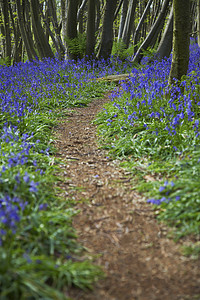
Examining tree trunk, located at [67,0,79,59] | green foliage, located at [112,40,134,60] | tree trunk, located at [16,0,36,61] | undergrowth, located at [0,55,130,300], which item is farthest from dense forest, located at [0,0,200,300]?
tree trunk, located at [16,0,36,61]

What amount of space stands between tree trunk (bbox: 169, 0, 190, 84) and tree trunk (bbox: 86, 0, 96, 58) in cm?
604

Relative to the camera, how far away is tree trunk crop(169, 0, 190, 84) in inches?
180

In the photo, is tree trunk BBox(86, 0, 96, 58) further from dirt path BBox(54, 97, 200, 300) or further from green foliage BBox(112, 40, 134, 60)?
dirt path BBox(54, 97, 200, 300)

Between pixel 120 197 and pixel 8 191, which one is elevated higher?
pixel 8 191

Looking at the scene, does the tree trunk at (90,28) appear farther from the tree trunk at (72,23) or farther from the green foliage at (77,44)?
the tree trunk at (72,23)

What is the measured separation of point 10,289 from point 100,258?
0.77m

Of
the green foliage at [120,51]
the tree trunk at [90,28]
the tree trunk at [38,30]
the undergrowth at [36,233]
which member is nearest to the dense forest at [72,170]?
the undergrowth at [36,233]

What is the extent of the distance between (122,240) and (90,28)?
939 centimetres

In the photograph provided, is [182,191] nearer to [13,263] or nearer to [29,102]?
[13,263]

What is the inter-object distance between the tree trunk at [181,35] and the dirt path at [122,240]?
2.39 metres

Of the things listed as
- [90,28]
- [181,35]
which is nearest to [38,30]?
[90,28]

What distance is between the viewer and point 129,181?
11.0ft

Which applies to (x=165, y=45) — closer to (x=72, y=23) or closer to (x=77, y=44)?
(x=77, y=44)

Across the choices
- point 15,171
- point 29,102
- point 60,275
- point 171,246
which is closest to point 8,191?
point 15,171
